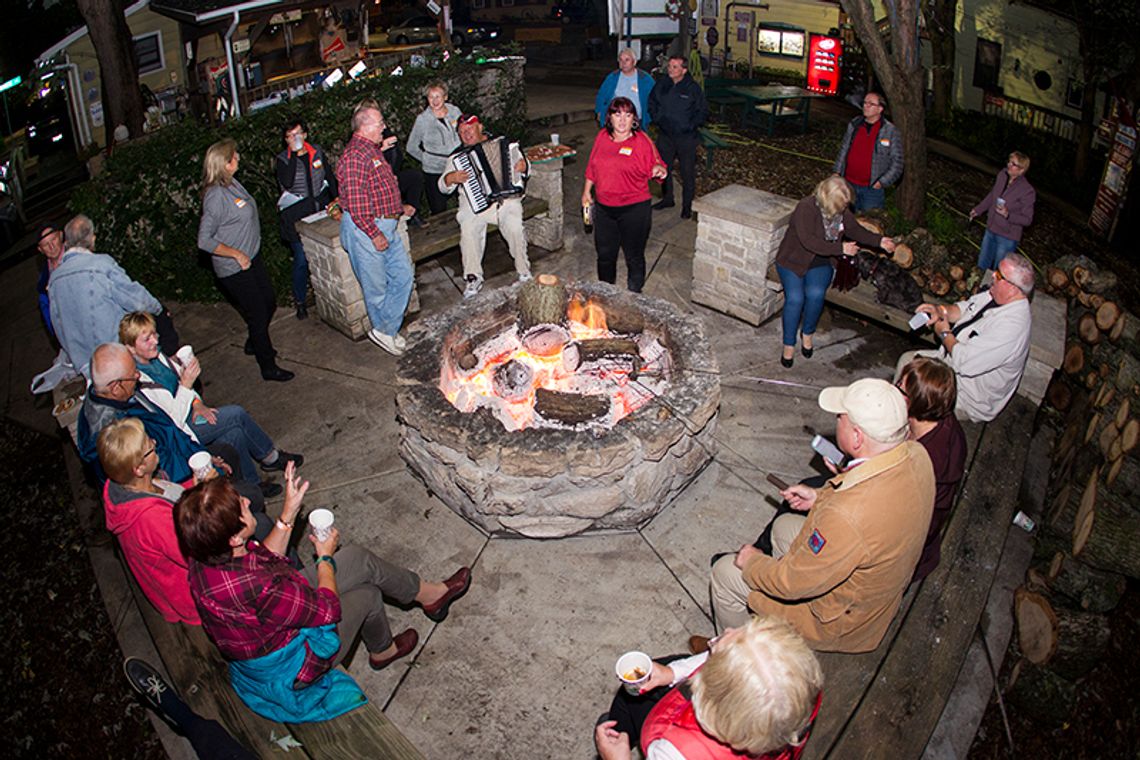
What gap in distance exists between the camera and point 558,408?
5.54 meters

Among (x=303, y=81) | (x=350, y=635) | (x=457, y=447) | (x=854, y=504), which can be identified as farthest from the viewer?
(x=303, y=81)

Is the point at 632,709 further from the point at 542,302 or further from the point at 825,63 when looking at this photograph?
the point at 825,63

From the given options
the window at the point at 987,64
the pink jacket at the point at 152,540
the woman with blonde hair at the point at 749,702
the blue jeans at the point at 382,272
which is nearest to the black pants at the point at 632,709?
the woman with blonde hair at the point at 749,702

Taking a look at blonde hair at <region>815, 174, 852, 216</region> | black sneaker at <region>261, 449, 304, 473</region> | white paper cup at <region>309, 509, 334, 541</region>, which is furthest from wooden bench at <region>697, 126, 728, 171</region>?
white paper cup at <region>309, 509, 334, 541</region>

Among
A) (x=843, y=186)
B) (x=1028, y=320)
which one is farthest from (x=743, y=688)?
(x=843, y=186)

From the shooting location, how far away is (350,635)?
412cm

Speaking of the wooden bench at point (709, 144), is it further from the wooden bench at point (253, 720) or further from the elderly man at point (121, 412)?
the wooden bench at point (253, 720)

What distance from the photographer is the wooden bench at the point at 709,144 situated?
36.4 feet

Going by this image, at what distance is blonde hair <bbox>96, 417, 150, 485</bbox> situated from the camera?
3.91 m

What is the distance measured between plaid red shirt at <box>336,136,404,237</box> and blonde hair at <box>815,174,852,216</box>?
3512mm

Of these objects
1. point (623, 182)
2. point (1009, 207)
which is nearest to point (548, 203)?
point (623, 182)

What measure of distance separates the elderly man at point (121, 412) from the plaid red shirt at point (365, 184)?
2378mm

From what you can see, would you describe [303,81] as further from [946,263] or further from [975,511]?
[975,511]

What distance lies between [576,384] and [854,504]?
2.95 m
